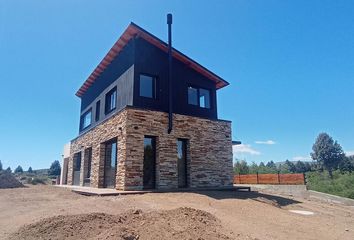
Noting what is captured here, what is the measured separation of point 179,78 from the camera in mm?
15062

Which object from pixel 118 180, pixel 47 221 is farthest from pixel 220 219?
pixel 118 180

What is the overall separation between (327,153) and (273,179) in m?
38.7

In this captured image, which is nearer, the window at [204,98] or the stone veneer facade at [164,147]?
the stone veneer facade at [164,147]

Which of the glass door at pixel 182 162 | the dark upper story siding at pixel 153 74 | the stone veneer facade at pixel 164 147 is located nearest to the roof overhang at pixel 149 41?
the dark upper story siding at pixel 153 74

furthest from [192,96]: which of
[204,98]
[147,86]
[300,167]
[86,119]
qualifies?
[300,167]

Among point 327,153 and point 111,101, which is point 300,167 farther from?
point 111,101

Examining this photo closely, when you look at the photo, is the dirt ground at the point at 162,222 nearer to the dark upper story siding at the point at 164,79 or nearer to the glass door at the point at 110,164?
the glass door at the point at 110,164

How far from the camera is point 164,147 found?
13.0 meters

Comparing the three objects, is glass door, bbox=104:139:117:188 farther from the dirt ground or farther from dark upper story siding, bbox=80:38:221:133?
the dirt ground

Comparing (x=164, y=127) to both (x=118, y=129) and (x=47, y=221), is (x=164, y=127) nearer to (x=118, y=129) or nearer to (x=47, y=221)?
(x=118, y=129)

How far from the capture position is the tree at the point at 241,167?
95.3 feet

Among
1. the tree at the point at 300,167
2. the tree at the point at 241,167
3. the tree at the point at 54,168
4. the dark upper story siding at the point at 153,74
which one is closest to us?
the dark upper story siding at the point at 153,74

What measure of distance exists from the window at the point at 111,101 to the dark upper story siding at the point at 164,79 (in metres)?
2.83

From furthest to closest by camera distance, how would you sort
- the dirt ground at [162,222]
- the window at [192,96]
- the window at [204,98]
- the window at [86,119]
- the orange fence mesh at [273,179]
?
the window at [86,119], the orange fence mesh at [273,179], the window at [204,98], the window at [192,96], the dirt ground at [162,222]
